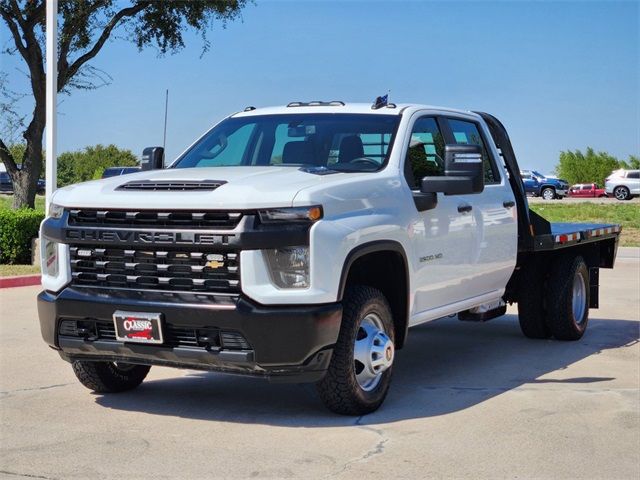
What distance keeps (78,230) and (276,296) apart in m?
1.36

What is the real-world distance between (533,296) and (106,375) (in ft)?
14.5

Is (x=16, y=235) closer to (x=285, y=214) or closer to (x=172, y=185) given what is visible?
(x=172, y=185)

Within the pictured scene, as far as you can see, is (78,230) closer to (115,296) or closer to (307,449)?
(115,296)

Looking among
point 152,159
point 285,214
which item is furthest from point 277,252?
point 152,159

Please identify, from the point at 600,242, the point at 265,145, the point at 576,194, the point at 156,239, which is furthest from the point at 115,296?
the point at 576,194

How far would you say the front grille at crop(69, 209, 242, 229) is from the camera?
5793mm

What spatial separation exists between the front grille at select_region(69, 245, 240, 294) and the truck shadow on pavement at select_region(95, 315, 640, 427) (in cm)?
94

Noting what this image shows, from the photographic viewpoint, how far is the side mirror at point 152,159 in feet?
25.6

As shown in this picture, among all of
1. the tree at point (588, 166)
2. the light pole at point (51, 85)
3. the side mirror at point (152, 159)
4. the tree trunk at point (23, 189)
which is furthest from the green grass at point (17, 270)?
the tree at point (588, 166)

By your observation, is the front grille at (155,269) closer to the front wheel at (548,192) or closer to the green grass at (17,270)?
the green grass at (17,270)

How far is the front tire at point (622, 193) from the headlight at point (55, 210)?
5289 cm

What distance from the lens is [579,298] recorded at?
1011cm

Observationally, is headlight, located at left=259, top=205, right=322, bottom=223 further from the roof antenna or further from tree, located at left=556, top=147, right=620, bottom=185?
tree, located at left=556, top=147, right=620, bottom=185

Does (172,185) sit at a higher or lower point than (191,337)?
higher
